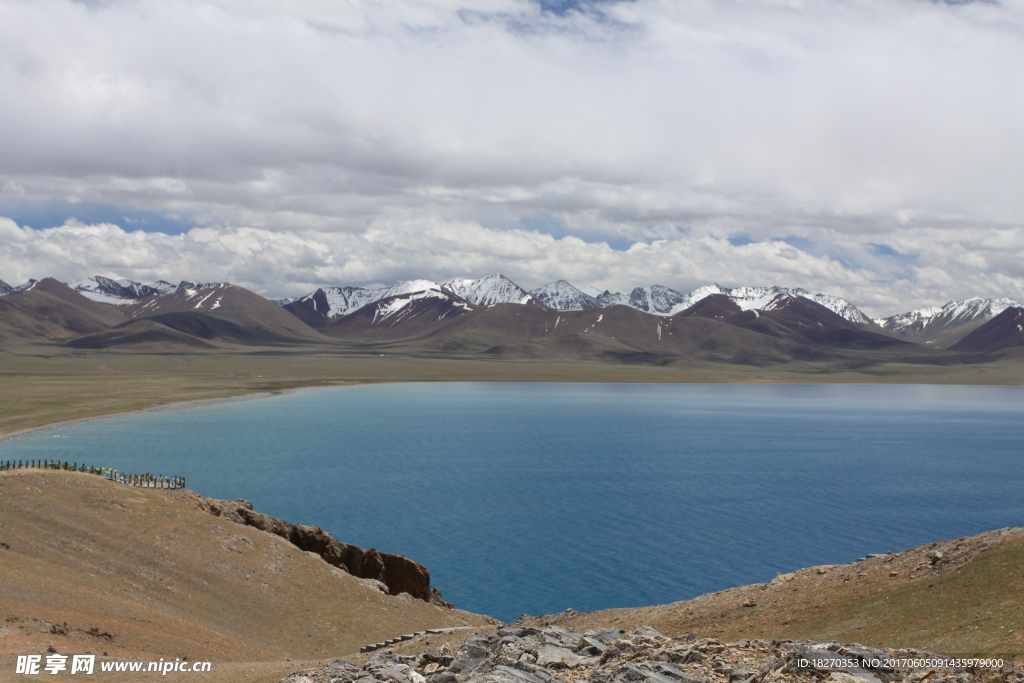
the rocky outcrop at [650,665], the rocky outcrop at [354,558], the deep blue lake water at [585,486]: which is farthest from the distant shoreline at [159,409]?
the rocky outcrop at [650,665]

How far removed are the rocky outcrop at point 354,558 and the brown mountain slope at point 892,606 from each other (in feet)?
42.8

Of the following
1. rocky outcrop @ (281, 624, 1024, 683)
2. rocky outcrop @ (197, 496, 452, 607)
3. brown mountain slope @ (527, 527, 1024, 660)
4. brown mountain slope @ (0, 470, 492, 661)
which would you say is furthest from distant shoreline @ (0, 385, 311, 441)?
rocky outcrop @ (281, 624, 1024, 683)

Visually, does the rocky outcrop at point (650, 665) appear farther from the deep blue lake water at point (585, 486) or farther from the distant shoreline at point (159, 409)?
the distant shoreline at point (159, 409)

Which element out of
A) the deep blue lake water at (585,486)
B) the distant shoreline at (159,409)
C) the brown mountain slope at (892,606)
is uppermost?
the brown mountain slope at (892,606)

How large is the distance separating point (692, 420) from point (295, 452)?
88186mm

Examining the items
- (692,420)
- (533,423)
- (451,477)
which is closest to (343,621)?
(451,477)

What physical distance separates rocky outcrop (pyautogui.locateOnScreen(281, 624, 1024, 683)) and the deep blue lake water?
28.5m

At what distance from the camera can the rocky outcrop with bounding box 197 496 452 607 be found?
153 feet

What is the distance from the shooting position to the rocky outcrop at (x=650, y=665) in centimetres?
1650

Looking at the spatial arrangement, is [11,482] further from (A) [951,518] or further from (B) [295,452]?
(A) [951,518]

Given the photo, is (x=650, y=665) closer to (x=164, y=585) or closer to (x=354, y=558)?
(x=164, y=585)

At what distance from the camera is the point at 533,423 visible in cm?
15012

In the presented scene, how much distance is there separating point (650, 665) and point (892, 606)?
1423 centimetres

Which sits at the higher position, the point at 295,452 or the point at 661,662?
the point at 661,662
